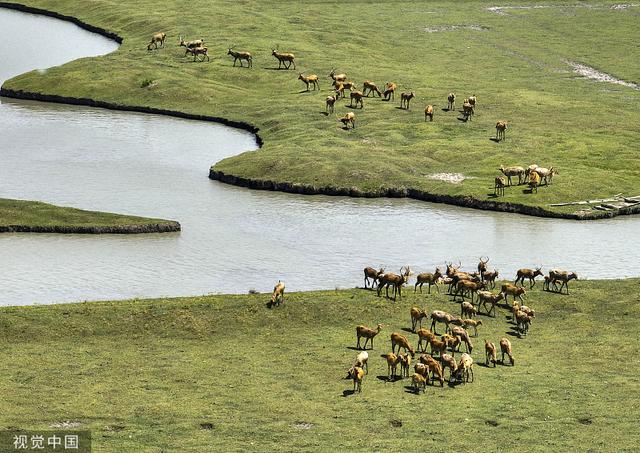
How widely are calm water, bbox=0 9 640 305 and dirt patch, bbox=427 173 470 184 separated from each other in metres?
4.89

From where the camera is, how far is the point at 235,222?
269 feet

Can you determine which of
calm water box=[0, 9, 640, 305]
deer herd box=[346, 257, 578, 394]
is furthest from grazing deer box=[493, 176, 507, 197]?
deer herd box=[346, 257, 578, 394]

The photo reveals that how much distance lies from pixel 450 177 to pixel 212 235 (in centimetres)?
2298

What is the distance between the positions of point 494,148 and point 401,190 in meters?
13.9

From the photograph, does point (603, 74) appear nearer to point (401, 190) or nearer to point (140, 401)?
point (401, 190)

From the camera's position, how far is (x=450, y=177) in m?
93.6

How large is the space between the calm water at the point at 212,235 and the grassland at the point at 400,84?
4.76 m

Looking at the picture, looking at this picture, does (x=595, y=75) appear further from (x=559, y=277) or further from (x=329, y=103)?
(x=559, y=277)

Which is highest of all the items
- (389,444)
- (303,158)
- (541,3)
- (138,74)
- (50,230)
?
(541,3)

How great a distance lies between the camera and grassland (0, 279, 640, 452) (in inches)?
1709

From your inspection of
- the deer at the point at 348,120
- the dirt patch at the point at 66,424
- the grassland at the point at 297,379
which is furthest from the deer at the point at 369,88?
the dirt patch at the point at 66,424

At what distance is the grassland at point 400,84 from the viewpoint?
95.7 meters

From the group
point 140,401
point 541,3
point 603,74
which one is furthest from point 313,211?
point 541,3

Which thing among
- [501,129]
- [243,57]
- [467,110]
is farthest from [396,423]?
[243,57]
